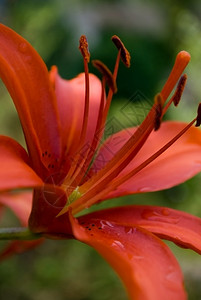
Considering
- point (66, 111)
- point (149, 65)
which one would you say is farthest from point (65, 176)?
point (149, 65)

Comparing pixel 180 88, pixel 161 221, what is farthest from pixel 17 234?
pixel 180 88

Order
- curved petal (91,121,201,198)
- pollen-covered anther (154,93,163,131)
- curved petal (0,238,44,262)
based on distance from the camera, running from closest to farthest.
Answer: pollen-covered anther (154,93,163,131) < curved petal (91,121,201,198) < curved petal (0,238,44,262)

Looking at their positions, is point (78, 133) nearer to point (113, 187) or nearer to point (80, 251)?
point (113, 187)

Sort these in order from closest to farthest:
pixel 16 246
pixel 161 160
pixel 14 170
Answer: pixel 14 170, pixel 161 160, pixel 16 246

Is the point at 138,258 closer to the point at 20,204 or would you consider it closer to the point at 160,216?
the point at 160,216

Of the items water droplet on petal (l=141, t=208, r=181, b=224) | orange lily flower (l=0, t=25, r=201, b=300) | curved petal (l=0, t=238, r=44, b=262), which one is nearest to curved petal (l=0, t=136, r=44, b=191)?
orange lily flower (l=0, t=25, r=201, b=300)

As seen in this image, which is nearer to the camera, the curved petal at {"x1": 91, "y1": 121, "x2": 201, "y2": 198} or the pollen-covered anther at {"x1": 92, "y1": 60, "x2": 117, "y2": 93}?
the pollen-covered anther at {"x1": 92, "y1": 60, "x2": 117, "y2": 93}

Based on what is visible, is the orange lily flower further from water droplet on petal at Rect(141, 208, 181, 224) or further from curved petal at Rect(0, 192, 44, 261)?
curved petal at Rect(0, 192, 44, 261)
